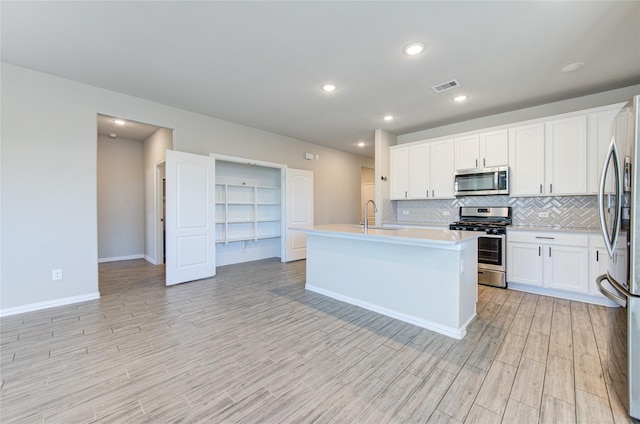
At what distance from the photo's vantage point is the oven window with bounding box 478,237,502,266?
392cm

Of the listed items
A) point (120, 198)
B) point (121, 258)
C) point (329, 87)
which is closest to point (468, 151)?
point (329, 87)

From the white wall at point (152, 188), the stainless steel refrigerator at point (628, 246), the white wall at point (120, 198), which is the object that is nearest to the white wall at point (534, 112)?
the stainless steel refrigerator at point (628, 246)

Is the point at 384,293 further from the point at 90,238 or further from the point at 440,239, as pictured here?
the point at 90,238

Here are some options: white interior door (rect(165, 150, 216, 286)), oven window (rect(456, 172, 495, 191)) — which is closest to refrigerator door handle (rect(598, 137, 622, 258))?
oven window (rect(456, 172, 495, 191))

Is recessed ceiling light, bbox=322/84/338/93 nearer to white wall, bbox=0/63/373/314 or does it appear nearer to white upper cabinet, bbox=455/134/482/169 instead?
white upper cabinet, bbox=455/134/482/169

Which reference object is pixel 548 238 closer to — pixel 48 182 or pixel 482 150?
pixel 482 150

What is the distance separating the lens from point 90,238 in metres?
3.55

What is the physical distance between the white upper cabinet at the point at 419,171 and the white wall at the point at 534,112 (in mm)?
559

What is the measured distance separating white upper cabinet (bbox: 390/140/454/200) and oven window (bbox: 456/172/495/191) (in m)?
0.17

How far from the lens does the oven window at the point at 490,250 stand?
392cm

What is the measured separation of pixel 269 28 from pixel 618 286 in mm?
3320

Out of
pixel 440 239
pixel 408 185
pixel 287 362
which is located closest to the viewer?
pixel 287 362

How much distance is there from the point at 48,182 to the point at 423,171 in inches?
221

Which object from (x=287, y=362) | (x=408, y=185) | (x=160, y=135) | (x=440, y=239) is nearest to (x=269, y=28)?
(x=440, y=239)
